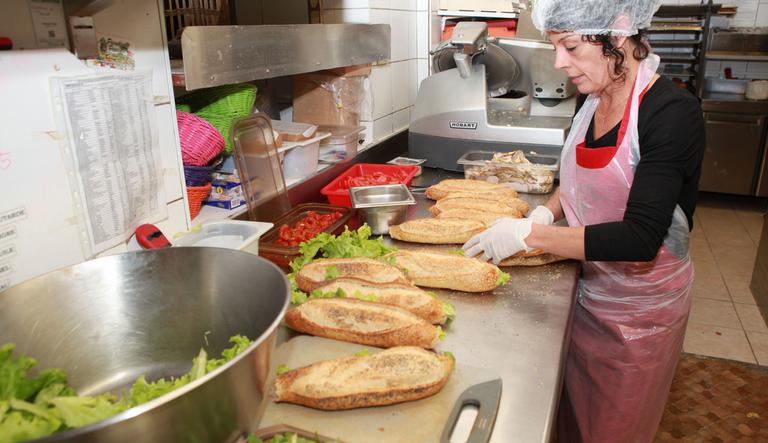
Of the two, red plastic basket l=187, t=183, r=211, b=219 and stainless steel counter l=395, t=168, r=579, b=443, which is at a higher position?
red plastic basket l=187, t=183, r=211, b=219

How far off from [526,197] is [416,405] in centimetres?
152

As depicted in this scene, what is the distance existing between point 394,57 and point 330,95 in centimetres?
56

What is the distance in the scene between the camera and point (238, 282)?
1.03 meters

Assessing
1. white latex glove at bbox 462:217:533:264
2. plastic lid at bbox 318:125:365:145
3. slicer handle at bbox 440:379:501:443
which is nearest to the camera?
slicer handle at bbox 440:379:501:443

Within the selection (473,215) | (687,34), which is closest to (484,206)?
(473,215)

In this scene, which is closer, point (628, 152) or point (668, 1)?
point (628, 152)

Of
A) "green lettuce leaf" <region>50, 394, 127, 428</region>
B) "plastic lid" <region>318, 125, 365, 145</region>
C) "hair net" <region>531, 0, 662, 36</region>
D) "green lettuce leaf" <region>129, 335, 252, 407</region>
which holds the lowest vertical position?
"green lettuce leaf" <region>129, 335, 252, 407</region>

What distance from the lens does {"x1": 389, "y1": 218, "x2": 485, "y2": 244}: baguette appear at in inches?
74.6

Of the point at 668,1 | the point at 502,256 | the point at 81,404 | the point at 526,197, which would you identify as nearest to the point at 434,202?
the point at 526,197

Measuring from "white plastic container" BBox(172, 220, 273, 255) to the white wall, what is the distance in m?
1.42

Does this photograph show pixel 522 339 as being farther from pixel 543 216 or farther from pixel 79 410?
pixel 79 410

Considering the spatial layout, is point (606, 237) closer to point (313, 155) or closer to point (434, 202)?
point (434, 202)

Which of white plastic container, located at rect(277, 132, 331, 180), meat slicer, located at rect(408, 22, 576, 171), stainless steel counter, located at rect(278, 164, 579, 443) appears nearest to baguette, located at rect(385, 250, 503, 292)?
stainless steel counter, located at rect(278, 164, 579, 443)

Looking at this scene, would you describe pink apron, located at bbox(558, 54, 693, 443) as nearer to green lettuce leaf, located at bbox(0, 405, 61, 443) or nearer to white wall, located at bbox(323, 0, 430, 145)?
white wall, located at bbox(323, 0, 430, 145)
